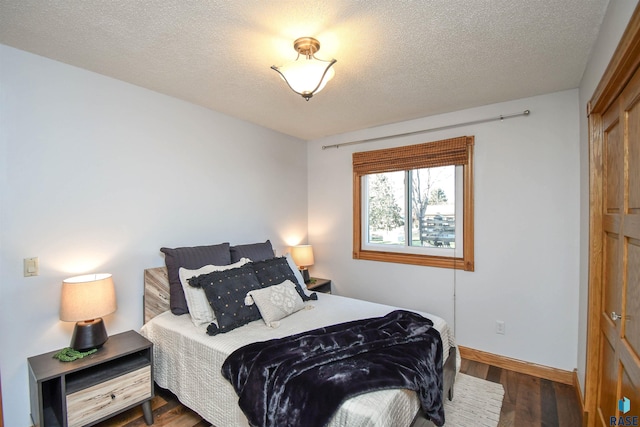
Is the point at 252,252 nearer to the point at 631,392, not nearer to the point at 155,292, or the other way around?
the point at 155,292

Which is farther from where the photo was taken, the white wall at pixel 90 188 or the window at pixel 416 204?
the window at pixel 416 204

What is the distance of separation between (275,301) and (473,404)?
165 centimetres

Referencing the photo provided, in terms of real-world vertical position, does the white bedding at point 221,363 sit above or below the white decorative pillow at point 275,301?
below

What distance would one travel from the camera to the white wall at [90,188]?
1.89m

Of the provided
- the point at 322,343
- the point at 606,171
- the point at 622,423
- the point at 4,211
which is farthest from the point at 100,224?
the point at 606,171

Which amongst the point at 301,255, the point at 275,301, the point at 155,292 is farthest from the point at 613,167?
the point at 155,292

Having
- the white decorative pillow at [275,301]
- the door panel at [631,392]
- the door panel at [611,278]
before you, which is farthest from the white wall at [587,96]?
the white decorative pillow at [275,301]

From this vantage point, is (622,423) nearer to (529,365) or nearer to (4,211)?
(529,365)

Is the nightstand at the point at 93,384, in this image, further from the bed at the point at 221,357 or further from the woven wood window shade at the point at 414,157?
the woven wood window shade at the point at 414,157

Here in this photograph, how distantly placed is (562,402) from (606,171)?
1.73 m

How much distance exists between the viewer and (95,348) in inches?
77.5

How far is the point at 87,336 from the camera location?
1923 mm

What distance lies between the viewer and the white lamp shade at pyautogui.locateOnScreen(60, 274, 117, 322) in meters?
1.87

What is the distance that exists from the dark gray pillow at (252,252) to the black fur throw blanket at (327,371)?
121cm
